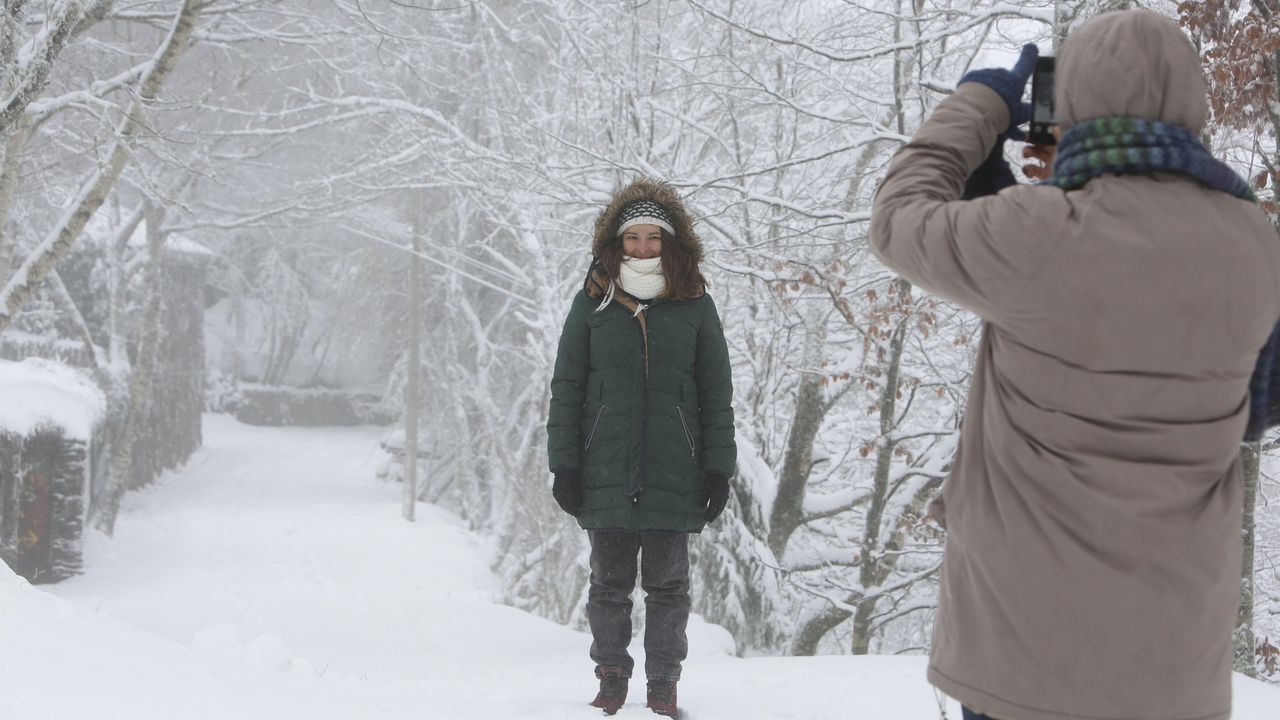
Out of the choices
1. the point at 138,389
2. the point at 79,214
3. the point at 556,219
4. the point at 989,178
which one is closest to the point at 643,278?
the point at 989,178

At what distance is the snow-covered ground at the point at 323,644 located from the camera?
343cm

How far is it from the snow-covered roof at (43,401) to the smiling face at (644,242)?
42.6 feet

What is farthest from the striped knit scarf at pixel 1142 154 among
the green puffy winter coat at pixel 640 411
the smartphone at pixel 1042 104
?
the green puffy winter coat at pixel 640 411

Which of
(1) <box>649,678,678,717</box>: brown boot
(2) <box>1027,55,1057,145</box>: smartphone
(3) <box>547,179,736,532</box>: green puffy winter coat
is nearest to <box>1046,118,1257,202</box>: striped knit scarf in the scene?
(2) <box>1027,55,1057,145</box>: smartphone

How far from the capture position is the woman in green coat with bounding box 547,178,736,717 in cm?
360

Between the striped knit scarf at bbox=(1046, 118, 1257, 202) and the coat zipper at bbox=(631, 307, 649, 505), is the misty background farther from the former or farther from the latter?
the striped knit scarf at bbox=(1046, 118, 1257, 202)

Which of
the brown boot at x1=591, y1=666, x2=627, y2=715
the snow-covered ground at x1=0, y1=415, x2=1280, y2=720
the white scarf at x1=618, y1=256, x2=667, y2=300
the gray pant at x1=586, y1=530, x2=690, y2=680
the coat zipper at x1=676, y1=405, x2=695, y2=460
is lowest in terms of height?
the snow-covered ground at x1=0, y1=415, x2=1280, y2=720

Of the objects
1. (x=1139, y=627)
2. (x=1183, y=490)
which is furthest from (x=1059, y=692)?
(x=1183, y=490)

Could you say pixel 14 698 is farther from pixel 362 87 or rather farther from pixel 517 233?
pixel 362 87

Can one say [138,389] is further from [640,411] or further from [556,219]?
[640,411]

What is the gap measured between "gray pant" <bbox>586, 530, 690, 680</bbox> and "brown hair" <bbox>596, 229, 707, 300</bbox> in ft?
2.79

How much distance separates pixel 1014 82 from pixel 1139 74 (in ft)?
0.91

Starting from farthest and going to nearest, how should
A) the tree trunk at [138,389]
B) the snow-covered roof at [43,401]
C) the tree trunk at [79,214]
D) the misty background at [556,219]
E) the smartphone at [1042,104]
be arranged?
the tree trunk at [138,389]
the snow-covered roof at [43,401]
the tree trunk at [79,214]
the misty background at [556,219]
the smartphone at [1042,104]

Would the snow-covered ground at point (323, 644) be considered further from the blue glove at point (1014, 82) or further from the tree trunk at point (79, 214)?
the blue glove at point (1014, 82)
